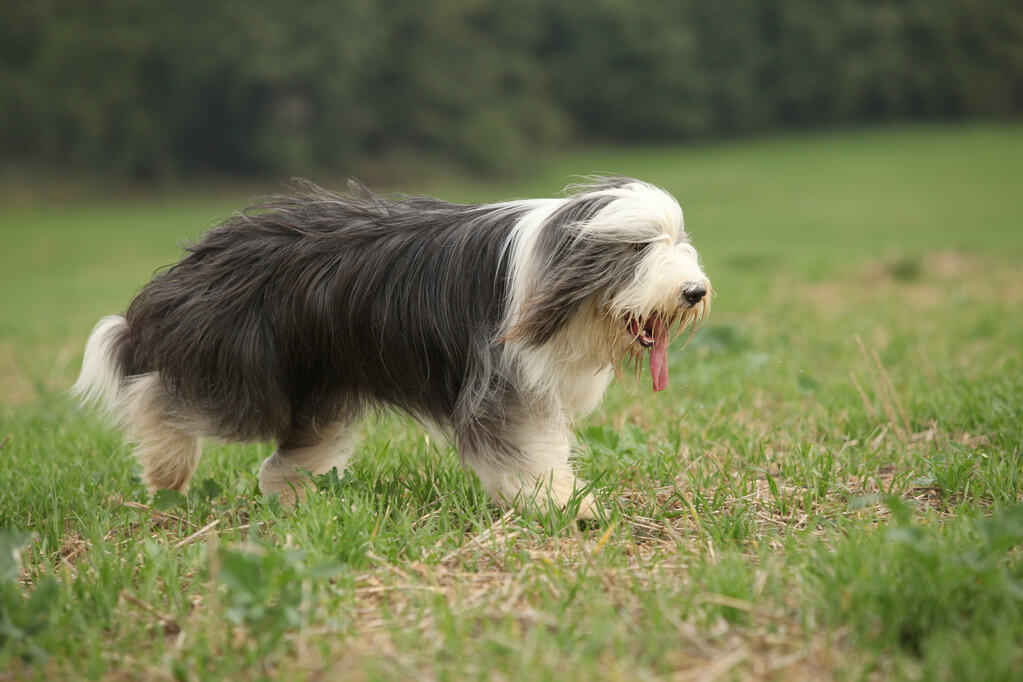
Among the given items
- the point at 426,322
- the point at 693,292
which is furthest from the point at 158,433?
the point at 693,292

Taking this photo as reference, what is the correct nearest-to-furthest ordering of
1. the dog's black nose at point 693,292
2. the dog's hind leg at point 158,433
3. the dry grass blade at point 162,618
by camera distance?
the dry grass blade at point 162,618 → the dog's black nose at point 693,292 → the dog's hind leg at point 158,433

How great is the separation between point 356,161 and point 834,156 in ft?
56.4

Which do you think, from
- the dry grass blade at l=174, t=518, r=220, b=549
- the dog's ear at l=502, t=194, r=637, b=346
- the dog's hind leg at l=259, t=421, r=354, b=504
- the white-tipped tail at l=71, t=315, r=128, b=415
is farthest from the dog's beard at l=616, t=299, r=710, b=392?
→ the white-tipped tail at l=71, t=315, r=128, b=415

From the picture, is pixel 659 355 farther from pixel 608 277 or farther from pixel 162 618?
pixel 162 618

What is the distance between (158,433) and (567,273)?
1780mm

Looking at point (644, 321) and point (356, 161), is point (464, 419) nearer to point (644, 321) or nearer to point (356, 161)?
point (644, 321)

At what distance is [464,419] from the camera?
11.5 ft

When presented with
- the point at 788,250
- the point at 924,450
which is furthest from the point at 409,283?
the point at 788,250

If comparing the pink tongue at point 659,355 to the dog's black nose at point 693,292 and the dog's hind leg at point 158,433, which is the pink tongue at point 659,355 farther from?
the dog's hind leg at point 158,433

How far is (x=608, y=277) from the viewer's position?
3318 mm

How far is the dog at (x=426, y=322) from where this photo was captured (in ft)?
11.0

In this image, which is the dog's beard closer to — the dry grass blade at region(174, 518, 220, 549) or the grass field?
the grass field

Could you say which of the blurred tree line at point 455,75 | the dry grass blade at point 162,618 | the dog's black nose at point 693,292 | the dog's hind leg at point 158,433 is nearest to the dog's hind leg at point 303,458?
the dog's hind leg at point 158,433

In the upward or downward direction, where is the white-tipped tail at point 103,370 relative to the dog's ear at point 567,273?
downward
